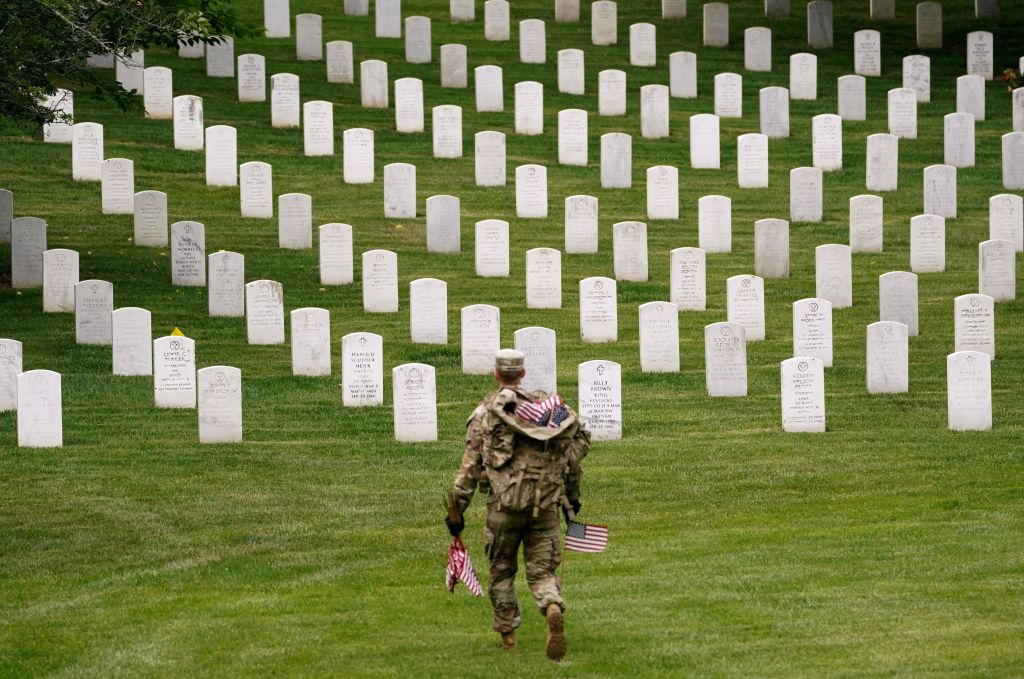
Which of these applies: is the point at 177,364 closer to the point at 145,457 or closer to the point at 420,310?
the point at 145,457

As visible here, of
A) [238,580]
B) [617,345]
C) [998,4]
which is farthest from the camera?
[998,4]

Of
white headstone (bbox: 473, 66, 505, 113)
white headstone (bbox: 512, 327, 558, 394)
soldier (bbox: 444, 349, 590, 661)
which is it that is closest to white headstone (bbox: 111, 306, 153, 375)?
white headstone (bbox: 512, 327, 558, 394)

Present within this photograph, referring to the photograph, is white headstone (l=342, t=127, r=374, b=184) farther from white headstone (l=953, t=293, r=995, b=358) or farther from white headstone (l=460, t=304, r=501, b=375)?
white headstone (l=953, t=293, r=995, b=358)

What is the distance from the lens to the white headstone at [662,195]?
25.2m

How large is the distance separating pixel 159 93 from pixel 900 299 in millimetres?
13030

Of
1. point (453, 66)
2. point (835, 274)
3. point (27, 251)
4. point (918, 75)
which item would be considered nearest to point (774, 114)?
point (918, 75)

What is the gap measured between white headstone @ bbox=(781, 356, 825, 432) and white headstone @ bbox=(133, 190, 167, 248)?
10.2 metres

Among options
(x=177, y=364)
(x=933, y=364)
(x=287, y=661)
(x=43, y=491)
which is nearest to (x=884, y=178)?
(x=933, y=364)

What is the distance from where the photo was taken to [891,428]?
55.5 feet

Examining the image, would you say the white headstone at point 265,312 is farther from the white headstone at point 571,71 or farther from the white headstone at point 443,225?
the white headstone at point 571,71

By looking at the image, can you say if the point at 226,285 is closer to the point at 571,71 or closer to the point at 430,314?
the point at 430,314

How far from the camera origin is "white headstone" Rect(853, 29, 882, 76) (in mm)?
32188

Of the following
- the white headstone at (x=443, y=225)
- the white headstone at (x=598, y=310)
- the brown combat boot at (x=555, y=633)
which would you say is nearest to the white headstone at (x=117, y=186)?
the white headstone at (x=443, y=225)

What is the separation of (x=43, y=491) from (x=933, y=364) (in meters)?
9.20
